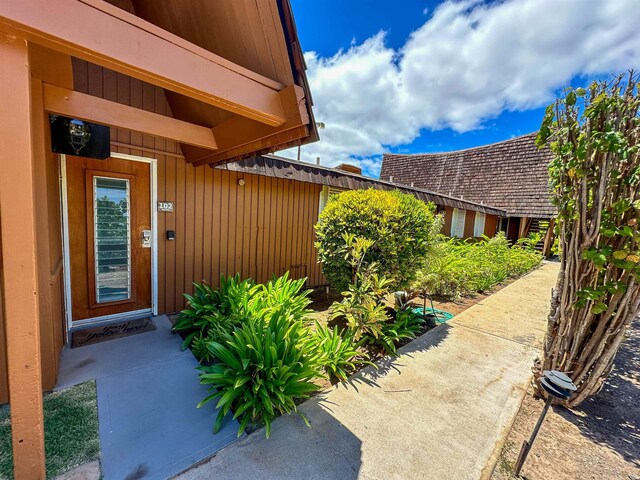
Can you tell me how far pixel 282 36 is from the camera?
1906 mm

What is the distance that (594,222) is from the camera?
217 centimetres

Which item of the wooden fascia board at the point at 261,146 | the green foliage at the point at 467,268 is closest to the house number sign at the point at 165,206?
the wooden fascia board at the point at 261,146

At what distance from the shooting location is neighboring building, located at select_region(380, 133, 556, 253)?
46.1ft

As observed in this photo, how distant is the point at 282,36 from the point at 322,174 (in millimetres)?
3509

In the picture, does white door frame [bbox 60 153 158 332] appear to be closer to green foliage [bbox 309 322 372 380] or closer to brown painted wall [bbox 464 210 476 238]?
green foliage [bbox 309 322 372 380]

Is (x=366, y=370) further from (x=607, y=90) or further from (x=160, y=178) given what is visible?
(x=160, y=178)

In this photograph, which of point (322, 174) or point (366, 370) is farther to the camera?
point (322, 174)

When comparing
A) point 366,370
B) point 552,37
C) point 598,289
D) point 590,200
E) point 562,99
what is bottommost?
point 366,370

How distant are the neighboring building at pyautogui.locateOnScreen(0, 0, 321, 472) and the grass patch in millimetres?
240

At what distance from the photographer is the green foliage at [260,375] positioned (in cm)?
218

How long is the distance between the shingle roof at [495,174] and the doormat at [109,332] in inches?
650

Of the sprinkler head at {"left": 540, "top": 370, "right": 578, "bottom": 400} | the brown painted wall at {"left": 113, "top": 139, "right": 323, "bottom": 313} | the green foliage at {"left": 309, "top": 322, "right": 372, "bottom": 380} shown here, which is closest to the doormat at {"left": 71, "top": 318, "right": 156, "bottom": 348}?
the brown painted wall at {"left": 113, "top": 139, "right": 323, "bottom": 313}

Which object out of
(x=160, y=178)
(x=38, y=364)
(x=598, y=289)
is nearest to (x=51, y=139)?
(x=160, y=178)

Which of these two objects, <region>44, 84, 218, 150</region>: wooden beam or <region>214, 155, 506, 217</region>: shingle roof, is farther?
<region>214, 155, 506, 217</region>: shingle roof
